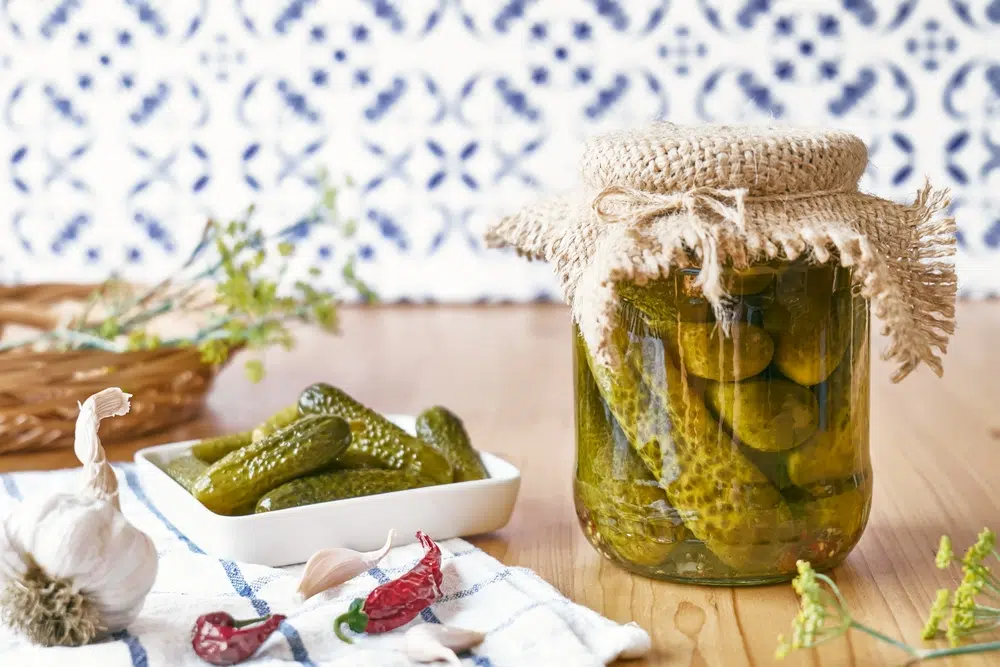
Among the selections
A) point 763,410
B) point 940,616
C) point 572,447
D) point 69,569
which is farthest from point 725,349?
point 572,447

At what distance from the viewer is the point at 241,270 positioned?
136 cm

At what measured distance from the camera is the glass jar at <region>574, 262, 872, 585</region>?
0.78m

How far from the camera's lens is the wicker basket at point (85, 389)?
1.24m

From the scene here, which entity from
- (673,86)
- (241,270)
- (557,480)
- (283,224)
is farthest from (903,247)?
(283,224)

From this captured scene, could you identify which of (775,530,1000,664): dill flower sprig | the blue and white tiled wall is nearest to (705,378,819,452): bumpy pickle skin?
(775,530,1000,664): dill flower sprig

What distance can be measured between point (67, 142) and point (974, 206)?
1715mm

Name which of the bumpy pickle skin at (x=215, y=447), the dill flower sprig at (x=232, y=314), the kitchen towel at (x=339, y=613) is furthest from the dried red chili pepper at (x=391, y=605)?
the dill flower sprig at (x=232, y=314)

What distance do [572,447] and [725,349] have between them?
0.54m

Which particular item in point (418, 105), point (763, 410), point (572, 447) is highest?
point (418, 105)

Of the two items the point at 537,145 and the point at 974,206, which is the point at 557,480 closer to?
the point at 537,145

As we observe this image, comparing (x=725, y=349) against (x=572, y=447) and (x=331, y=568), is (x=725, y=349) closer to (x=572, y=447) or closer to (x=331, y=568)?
(x=331, y=568)

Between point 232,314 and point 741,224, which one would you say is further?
point 232,314

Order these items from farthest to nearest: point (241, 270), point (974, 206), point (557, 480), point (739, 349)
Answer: point (974, 206), point (241, 270), point (557, 480), point (739, 349)

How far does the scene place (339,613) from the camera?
786 millimetres
